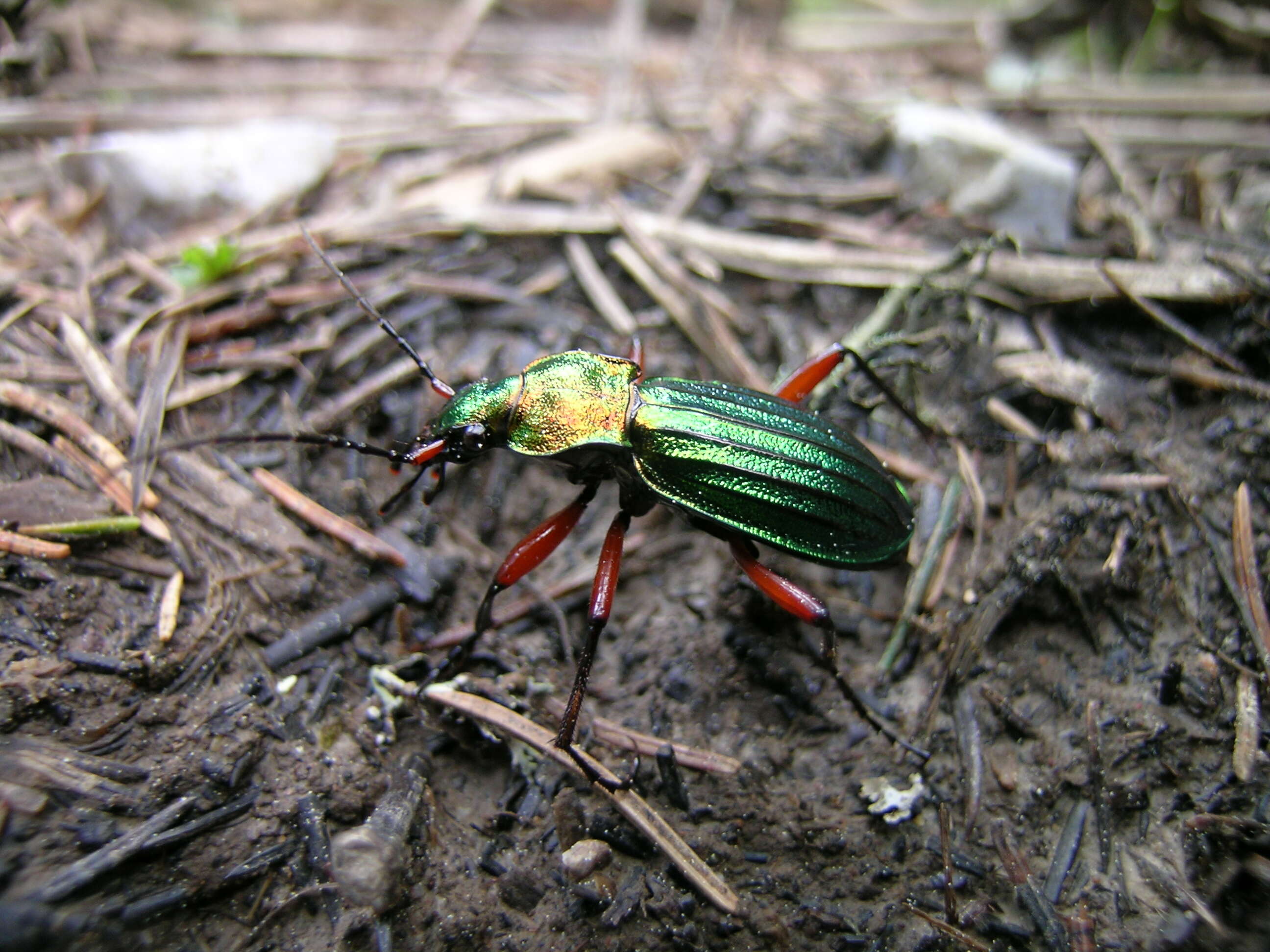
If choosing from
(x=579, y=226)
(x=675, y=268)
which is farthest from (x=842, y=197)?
(x=579, y=226)

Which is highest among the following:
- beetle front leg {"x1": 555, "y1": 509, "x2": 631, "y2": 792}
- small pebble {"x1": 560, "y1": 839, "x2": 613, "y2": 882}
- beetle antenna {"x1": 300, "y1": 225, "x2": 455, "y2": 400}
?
beetle antenna {"x1": 300, "y1": 225, "x2": 455, "y2": 400}

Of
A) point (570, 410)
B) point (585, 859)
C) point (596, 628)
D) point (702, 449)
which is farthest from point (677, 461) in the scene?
point (585, 859)

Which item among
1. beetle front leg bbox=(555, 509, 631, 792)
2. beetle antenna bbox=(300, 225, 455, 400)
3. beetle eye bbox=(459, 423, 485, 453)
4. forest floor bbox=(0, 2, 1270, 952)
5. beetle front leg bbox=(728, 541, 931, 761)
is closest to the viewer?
forest floor bbox=(0, 2, 1270, 952)

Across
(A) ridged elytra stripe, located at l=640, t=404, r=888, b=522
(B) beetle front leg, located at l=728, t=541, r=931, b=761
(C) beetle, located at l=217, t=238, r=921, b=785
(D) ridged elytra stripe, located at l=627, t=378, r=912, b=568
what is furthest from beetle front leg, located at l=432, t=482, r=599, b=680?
(B) beetle front leg, located at l=728, t=541, r=931, b=761

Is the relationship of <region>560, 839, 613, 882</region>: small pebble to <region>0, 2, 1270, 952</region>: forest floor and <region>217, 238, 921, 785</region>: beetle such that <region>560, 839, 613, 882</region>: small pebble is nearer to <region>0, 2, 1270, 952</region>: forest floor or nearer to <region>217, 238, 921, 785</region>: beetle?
<region>0, 2, 1270, 952</region>: forest floor

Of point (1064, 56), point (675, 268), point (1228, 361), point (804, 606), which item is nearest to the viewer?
point (804, 606)

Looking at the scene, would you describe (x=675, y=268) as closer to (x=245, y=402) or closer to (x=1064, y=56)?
(x=245, y=402)
